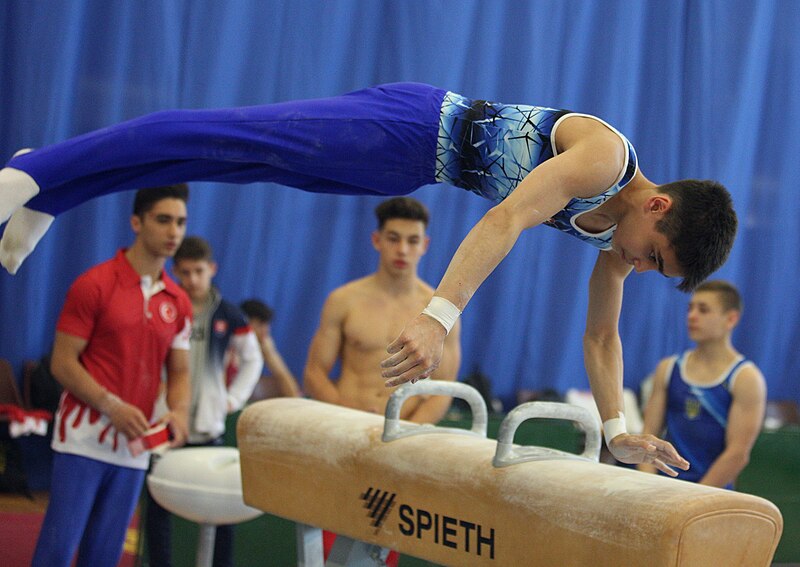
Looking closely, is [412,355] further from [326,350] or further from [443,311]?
[326,350]

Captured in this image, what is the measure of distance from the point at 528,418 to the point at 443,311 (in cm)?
75

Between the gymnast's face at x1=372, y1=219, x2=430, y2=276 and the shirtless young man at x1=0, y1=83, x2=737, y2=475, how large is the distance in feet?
4.09

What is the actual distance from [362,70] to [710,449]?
421 cm

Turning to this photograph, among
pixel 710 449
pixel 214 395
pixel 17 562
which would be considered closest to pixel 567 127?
pixel 710 449

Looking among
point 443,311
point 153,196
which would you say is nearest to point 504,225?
point 443,311

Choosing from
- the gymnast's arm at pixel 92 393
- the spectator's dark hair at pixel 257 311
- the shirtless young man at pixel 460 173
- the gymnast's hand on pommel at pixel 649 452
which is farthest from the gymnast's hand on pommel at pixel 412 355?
the spectator's dark hair at pixel 257 311

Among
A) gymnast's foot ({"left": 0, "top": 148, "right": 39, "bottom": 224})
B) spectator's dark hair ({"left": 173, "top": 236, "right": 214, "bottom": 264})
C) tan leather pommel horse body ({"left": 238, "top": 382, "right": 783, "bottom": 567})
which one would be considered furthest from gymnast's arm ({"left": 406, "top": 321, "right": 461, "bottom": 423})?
gymnast's foot ({"left": 0, "top": 148, "right": 39, "bottom": 224})

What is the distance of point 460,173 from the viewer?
10.4ft

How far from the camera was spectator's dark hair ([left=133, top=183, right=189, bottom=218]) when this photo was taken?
170 inches

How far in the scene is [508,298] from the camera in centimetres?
813

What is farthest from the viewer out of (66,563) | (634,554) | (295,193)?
(295,193)

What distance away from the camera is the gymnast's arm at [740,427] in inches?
183

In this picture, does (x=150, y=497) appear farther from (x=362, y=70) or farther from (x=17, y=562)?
(x=362, y=70)

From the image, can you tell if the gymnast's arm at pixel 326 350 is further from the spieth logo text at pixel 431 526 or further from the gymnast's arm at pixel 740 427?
the gymnast's arm at pixel 740 427
